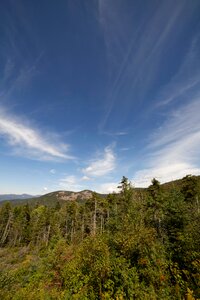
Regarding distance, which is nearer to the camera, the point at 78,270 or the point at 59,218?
the point at 78,270

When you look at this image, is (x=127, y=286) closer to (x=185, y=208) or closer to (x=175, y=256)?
(x=175, y=256)

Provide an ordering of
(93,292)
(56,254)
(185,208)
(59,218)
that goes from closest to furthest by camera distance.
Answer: (93,292)
(56,254)
(185,208)
(59,218)

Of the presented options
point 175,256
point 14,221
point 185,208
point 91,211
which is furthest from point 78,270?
point 14,221

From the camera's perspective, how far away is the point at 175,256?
416 inches

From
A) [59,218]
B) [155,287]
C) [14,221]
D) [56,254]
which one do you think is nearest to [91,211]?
[59,218]

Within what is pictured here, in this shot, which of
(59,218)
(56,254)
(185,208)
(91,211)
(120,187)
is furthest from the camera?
(59,218)

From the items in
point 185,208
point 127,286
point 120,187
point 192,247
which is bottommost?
point 127,286

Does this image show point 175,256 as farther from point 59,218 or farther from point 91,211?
point 59,218

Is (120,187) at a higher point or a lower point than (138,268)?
higher

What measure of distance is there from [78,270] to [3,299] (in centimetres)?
417

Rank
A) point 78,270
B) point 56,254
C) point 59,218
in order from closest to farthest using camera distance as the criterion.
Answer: point 78,270
point 56,254
point 59,218

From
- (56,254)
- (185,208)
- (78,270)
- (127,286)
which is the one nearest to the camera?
(127,286)

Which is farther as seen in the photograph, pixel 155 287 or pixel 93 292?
pixel 93 292

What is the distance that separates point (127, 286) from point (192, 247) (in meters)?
3.86
